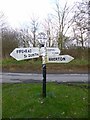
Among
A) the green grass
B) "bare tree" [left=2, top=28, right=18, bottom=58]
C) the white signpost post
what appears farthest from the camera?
"bare tree" [left=2, top=28, right=18, bottom=58]

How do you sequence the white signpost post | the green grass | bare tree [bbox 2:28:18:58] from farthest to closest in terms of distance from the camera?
bare tree [bbox 2:28:18:58] < the white signpost post < the green grass

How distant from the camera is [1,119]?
22.6ft

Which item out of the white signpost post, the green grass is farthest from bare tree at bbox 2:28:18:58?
the white signpost post

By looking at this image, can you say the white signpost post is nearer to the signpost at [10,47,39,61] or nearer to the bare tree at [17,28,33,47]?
the signpost at [10,47,39,61]

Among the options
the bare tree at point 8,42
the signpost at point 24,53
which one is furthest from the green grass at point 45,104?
the bare tree at point 8,42

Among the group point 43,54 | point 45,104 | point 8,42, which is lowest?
point 45,104

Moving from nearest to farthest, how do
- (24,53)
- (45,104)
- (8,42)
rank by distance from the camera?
(45,104)
(24,53)
(8,42)

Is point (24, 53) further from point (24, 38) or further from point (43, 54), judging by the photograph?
point (24, 38)

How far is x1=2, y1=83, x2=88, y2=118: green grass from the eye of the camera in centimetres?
718

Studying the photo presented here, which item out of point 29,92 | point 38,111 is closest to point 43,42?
point 29,92

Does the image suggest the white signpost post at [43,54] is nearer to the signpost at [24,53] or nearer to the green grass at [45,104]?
the signpost at [24,53]

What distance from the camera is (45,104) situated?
784 centimetres

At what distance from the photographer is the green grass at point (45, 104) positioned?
7.18 metres

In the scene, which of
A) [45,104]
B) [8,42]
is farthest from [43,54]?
[8,42]
